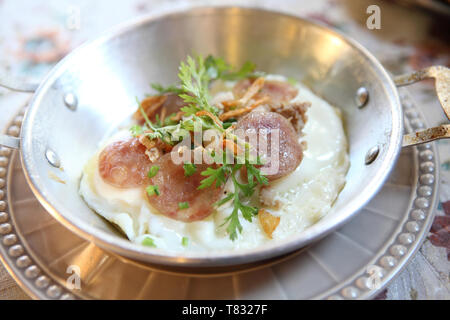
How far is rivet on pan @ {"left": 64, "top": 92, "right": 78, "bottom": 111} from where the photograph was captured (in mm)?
1438

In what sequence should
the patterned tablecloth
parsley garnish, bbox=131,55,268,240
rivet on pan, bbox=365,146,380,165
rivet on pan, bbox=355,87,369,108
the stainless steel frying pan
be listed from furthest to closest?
the patterned tablecloth
rivet on pan, bbox=355,87,369,108
rivet on pan, bbox=365,146,380,165
parsley garnish, bbox=131,55,268,240
the stainless steel frying pan

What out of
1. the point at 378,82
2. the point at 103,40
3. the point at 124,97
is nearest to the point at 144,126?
the point at 124,97

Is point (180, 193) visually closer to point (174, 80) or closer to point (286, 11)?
point (174, 80)

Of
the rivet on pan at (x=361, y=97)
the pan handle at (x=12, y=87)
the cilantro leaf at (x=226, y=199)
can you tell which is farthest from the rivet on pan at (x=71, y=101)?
the rivet on pan at (x=361, y=97)

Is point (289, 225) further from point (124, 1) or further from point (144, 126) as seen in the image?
point (124, 1)

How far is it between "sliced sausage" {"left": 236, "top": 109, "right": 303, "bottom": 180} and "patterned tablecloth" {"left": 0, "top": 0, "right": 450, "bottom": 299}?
64cm

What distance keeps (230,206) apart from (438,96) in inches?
30.4

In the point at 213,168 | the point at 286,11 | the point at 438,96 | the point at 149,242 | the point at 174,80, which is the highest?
the point at 286,11

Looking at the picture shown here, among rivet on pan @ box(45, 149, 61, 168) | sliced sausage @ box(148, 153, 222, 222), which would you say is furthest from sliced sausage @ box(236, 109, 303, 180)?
rivet on pan @ box(45, 149, 61, 168)

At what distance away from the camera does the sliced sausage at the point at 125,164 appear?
4.03 ft

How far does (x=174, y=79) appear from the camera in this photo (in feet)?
5.73

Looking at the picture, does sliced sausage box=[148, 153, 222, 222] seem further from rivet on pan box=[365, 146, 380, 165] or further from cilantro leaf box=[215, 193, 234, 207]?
rivet on pan box=[365, 146, 380, 165]

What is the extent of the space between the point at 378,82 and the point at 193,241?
865 mm

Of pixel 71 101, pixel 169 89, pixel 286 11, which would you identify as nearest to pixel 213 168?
pixel 169 89
